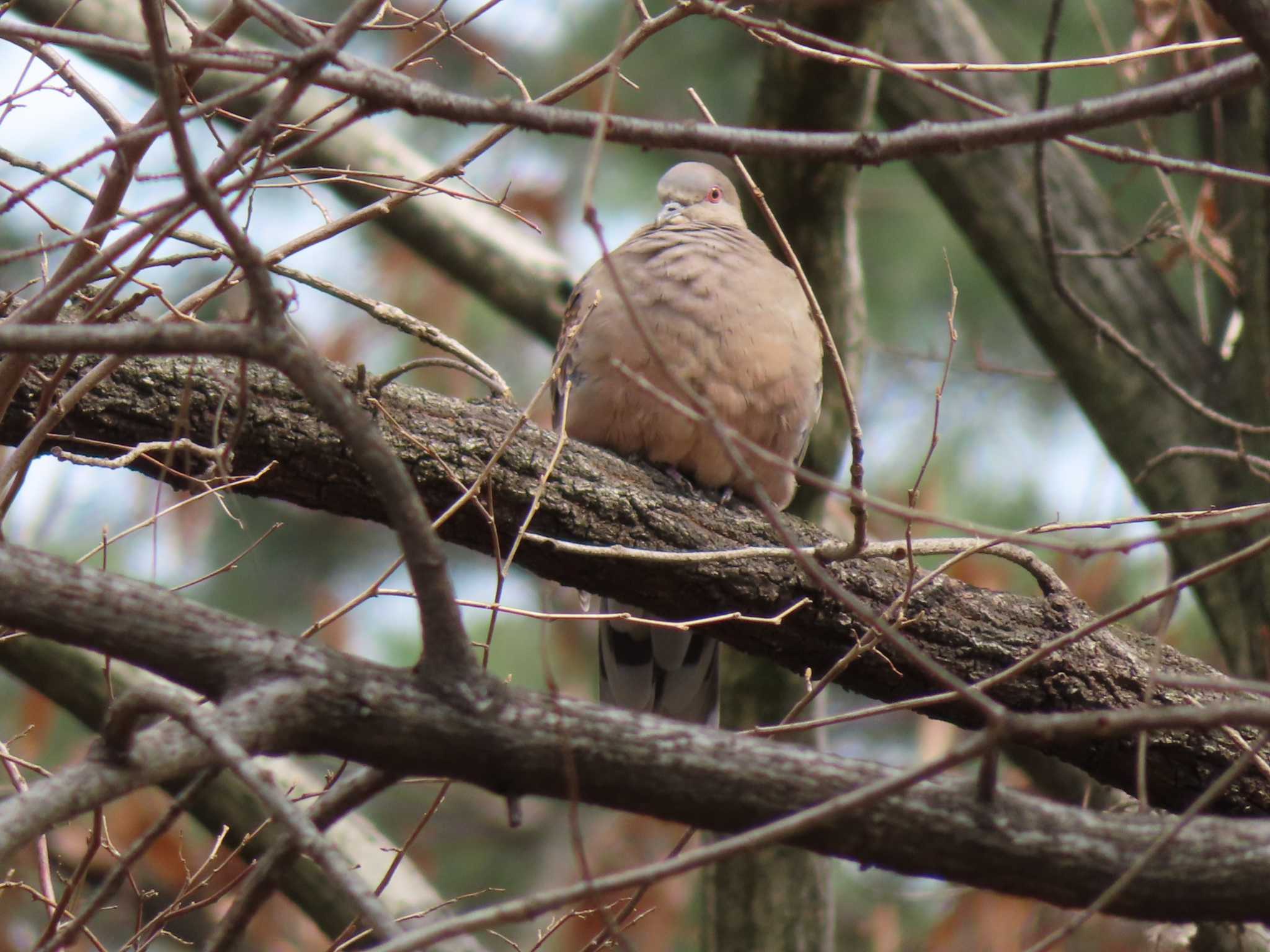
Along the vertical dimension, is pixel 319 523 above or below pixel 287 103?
above

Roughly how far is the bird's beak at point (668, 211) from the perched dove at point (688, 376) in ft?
0.55

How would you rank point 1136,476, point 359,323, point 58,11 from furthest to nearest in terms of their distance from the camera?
point 359,323 → point 58,11 → point 1136,476

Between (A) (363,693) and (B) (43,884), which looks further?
(B) (43,884)

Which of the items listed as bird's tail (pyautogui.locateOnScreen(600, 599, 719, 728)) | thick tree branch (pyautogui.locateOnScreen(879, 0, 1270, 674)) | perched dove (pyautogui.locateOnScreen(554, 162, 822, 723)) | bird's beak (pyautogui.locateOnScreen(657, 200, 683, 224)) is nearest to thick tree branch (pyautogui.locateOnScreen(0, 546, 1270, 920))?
perched dove (pyautogui.locateOnScreen(554, 162, 822, 723))

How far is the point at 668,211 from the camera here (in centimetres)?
409

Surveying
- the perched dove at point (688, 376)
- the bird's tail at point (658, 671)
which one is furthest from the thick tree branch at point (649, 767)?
the bird's tail at point (658, 671)

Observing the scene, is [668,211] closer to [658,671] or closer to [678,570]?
[658,671]

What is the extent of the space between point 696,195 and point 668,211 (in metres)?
0.16

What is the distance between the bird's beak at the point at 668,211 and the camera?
13.2 ft

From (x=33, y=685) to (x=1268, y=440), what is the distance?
12.0 feet

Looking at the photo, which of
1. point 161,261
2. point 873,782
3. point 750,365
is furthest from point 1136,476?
point 161,261

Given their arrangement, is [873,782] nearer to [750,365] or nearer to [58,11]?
[750,365]

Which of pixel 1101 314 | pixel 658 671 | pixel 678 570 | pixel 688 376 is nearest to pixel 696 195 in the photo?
pixel 688 376

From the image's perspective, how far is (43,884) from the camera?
90.9 inches
